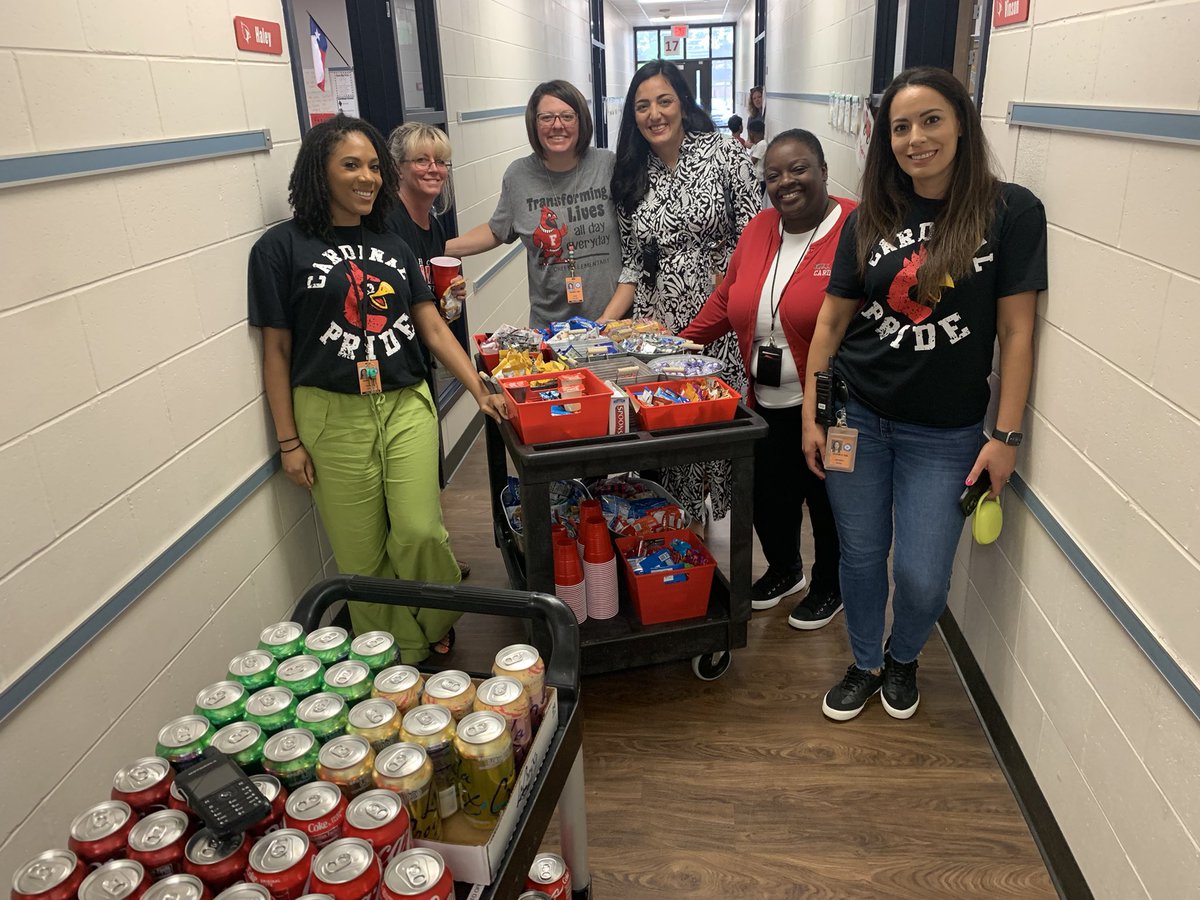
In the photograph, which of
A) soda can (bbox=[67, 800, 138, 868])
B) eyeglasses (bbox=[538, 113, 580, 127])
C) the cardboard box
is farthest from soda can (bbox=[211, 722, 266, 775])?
eyeglasses (bbox=[538, 113, 580, 127])

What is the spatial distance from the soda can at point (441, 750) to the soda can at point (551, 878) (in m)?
0.52

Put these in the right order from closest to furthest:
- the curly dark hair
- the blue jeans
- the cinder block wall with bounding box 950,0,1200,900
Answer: the cinder block wall with bounding box 950,0,1200,900 < the blue jeans < the curly dark hair

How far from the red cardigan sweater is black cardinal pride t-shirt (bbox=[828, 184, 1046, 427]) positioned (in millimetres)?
255

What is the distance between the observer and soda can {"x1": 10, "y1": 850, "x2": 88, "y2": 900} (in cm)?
88

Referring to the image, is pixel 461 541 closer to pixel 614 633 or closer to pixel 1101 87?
pixel 614 633

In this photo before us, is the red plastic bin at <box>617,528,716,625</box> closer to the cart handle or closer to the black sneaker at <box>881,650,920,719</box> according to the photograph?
the black sneaker at <box>881,650,920,719</box>

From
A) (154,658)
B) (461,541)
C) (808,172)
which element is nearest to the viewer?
(154,658)

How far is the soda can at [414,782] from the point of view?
101cm

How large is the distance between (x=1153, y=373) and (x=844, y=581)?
110cm

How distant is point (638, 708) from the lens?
2.57 metres

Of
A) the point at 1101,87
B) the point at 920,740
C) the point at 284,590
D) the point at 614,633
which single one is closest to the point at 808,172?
the point at 1101,87

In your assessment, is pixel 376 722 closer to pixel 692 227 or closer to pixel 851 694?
pixel 851 694

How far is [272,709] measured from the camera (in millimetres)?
1123

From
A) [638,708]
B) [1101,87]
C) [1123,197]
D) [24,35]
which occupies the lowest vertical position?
[638,708]
